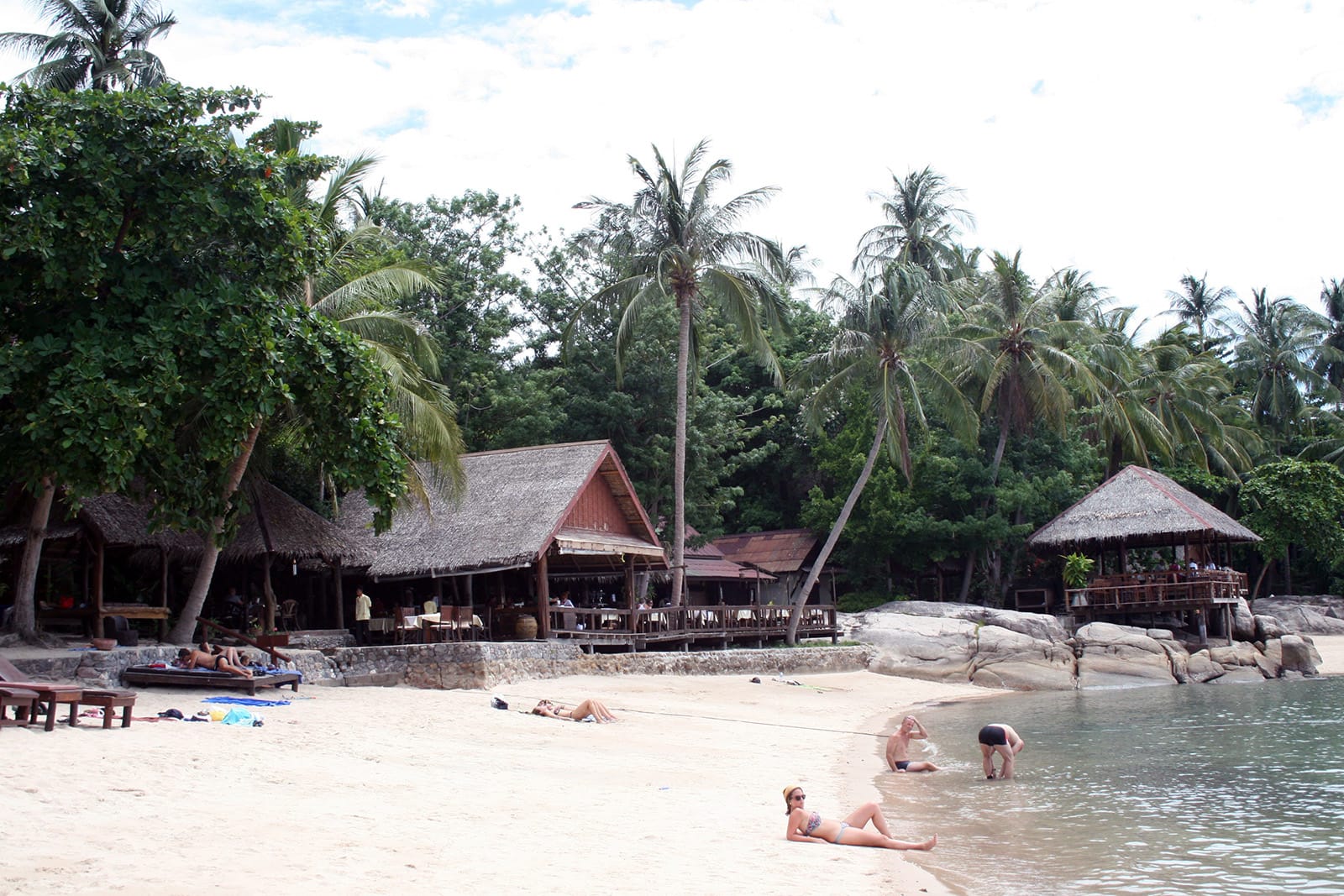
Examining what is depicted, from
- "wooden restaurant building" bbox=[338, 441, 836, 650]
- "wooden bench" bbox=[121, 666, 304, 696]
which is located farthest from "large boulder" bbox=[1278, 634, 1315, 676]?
"wooden bench" bbox=[121, 666, 304, 696]

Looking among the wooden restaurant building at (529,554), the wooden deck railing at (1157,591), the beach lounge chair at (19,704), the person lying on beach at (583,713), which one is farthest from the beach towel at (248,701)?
the wooden deck railing at (1157,591)

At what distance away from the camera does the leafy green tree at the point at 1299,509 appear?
37.6 m

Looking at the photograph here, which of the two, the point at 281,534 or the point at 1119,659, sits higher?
the point at 281,534

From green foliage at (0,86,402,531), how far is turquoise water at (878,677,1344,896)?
27.3 ft

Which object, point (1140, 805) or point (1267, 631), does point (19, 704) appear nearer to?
point (1140, 805)

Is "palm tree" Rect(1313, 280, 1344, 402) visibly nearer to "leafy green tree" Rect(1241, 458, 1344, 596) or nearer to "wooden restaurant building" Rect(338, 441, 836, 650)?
"leafy green tree" Rect(1241, 458, 1344, 596)

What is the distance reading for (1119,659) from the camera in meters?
27.4

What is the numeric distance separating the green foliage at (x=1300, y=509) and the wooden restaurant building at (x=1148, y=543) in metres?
6.01

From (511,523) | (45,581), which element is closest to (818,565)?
(511,523)

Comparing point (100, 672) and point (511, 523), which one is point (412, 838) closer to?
point (100, 672)

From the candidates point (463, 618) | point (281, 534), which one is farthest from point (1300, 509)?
point (281, 534)

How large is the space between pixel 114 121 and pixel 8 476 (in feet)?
14.9

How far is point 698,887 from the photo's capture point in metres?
6.40

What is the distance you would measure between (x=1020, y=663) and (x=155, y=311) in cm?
2074
